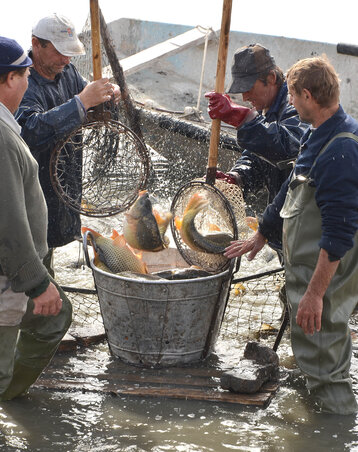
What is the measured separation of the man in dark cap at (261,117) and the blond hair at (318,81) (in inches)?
27.3

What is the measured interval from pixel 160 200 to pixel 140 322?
4.20 metres

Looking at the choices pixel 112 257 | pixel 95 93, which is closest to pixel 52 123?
pixel 95 93

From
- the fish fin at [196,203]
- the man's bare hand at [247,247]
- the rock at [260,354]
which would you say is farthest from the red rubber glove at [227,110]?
the rock at [260,354]

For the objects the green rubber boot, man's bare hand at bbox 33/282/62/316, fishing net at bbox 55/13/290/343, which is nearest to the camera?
man's bare hand at bbox 33/282/62/316

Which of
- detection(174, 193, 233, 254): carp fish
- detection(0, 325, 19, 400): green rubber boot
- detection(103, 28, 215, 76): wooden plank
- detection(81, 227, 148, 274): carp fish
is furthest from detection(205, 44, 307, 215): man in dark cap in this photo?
detection(103, 28, 215, 76): wooden plank

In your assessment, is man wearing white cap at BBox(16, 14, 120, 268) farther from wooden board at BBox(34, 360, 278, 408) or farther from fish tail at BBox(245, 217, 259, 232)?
fish tail at BBox(245, 217, 259, 232)

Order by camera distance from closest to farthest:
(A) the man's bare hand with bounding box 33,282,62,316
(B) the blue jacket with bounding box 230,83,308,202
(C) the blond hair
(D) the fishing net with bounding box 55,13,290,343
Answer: (A) the man's bare hand with bounding box 33,282,62,316
(C) the blond hair
(B) the blue jacket with bounding box 230,83,308,202
(D) the fishing net with bounding box 55,13,290,343

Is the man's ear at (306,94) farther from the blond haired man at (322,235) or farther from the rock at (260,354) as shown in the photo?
the rock at (260,354)

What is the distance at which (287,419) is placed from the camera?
4.07 meters

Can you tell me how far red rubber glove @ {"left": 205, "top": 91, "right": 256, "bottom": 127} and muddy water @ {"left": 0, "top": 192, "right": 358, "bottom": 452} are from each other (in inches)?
74.3

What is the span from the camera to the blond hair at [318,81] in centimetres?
378

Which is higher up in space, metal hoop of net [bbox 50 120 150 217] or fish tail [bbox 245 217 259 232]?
metal hoop of net [bbox 50 120 150 217]

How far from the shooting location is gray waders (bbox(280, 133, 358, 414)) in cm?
395

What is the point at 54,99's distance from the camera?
17.3 feet
